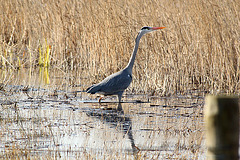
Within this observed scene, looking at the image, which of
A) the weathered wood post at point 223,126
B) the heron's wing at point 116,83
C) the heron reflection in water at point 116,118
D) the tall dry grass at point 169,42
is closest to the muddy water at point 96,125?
the heron reflection in water at point 116,118

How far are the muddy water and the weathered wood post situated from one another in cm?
215

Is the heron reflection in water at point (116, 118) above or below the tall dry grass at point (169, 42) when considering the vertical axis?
below

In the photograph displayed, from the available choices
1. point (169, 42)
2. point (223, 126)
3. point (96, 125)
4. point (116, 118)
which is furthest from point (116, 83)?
point (223, 126)

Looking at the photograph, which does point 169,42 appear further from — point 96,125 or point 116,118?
point 96,125

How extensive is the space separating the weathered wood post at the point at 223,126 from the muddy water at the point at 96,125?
215cm

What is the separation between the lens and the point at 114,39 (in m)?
8.56

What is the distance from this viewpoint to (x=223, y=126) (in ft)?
6.44

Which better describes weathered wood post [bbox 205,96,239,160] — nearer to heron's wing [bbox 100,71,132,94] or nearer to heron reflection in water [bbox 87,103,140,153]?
heron reflection in water [bbox 87,103,140,153]

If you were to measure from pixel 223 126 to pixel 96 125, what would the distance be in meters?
3.75

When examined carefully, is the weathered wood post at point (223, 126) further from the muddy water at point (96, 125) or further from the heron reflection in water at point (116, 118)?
the heron reflection in water at point (116, 118)

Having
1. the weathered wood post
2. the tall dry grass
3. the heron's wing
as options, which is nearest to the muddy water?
the heron's wing

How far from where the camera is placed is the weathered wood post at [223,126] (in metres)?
1.91

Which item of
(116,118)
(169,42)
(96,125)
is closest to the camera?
(96,125)

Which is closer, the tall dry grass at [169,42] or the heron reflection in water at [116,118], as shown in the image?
the heron reflection in water at [116,118]
